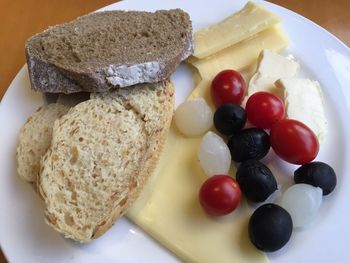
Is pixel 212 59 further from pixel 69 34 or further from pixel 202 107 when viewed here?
pixel 69 34

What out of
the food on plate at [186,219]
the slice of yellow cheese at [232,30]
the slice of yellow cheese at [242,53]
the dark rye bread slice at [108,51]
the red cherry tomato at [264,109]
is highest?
the dark rye bread slice at [108,51]

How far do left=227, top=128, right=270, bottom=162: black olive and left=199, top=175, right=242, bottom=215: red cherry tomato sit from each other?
4.7 inches

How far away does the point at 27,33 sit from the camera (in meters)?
2.04

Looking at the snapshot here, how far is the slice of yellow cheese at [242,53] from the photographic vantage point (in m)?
1.80

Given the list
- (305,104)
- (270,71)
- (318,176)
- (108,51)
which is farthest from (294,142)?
(108,51)

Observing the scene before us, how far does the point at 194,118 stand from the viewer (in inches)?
62.4

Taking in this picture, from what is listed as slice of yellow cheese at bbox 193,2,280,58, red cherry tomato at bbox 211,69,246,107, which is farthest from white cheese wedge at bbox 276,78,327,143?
slice of yellow cheese at bbox 193,2,280,58

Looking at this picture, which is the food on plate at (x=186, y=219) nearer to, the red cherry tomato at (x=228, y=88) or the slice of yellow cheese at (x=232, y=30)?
the red cherry tomato at (x=228, y=88)

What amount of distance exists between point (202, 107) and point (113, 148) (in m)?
0.36

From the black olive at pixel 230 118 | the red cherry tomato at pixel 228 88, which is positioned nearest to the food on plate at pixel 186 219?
the black olive at pixel 230 118

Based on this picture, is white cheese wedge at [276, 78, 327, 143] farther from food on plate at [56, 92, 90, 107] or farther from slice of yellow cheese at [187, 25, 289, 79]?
food on plate at [56, 92, 90, 107]

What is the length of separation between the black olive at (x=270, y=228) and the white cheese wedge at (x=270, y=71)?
52cm

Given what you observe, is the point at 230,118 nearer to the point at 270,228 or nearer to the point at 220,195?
the point at 220,195

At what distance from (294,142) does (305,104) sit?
25cm
